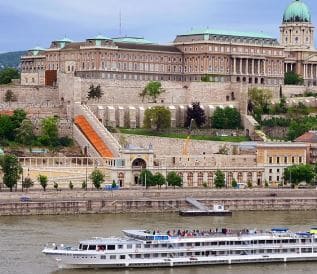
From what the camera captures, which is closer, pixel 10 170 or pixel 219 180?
pixel 10 170

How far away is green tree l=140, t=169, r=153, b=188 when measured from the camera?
88875mm

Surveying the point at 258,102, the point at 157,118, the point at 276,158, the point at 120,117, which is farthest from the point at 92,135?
the point at 258,102

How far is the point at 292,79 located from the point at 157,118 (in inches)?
962

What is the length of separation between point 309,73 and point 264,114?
2054cm

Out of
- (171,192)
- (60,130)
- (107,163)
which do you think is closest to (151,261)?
(171,192)

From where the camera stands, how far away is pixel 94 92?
106 m

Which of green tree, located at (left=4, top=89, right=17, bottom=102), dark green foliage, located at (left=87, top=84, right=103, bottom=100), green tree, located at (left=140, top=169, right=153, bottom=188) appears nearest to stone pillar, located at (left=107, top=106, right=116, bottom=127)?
dark green foliage, located at (left=87, top=84, right=103, bottom=100)

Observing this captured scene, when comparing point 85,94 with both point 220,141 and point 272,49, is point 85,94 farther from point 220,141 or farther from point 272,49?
point 272,49

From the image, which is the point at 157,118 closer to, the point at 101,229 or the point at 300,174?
the point at 300,174

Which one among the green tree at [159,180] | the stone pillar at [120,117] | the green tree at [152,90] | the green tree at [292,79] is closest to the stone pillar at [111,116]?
the stone pillar at [120,117]

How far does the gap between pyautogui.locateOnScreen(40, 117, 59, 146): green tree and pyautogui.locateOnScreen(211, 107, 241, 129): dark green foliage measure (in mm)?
13752

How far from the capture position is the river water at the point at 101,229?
60250 mm

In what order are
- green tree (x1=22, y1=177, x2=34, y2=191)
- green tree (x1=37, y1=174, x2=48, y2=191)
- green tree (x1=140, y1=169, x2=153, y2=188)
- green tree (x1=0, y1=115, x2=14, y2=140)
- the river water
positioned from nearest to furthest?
the river water
green tree (x1=37, y1=174, x2=48, y2=191)
green tree (x1=22, y1=177, x2=34, y2=191)
green tree (x1=140, y1=169, x2=153, y2=188)
green tree (x1=0, y1=115, x2=14, y2=140)

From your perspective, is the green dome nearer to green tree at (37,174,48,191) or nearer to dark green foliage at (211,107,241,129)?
dark green foliage at (211,107,241,129)
